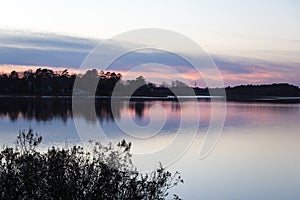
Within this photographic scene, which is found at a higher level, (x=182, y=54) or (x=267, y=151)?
(x=182, y=54)

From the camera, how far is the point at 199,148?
687 inches

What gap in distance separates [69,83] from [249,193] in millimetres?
60361

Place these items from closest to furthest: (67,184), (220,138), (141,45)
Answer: (67,184)
(141,45)
(220,138)

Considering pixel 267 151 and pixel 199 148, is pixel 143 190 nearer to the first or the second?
pixel 199 148

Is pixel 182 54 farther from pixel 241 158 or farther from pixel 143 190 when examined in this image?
pixel 241 158

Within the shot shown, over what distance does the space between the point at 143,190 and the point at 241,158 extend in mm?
12075

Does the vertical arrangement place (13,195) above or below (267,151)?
above

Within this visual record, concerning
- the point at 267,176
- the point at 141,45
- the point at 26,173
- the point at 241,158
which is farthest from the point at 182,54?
the point at 241,158

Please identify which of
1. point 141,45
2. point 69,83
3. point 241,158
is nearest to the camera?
point 141,45

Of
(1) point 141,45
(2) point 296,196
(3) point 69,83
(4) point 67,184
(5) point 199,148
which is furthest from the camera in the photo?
(3) point 69,83

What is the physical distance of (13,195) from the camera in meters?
4.39

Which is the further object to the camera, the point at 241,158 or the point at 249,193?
the point at 241,158

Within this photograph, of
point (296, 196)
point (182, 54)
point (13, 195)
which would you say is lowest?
point (296, 196)

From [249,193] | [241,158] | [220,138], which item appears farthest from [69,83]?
[249,193]
